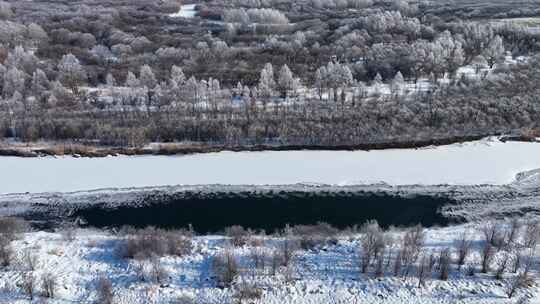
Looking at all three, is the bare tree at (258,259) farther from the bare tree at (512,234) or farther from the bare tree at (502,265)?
the bare tree at (512,234)

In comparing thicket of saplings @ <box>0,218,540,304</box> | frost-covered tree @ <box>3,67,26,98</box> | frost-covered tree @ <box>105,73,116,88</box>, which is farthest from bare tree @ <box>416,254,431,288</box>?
frost-covered tree @ <box>3,67,26,98</box>

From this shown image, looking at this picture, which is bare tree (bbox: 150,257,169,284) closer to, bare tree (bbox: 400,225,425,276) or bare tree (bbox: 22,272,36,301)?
bare tree (bbox: 22,272,36,301)

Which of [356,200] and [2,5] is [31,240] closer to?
[356,200]

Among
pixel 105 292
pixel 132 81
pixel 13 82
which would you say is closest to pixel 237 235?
pixel 105 292

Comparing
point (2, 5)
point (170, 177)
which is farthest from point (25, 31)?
point (170, 177)

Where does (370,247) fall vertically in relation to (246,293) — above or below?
above

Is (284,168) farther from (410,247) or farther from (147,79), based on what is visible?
(147,79)
